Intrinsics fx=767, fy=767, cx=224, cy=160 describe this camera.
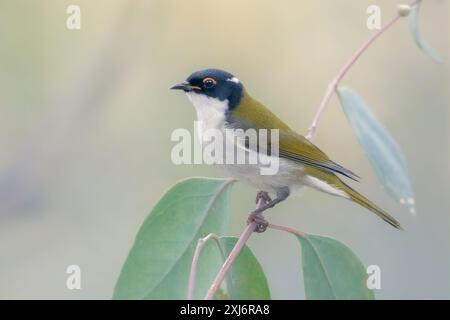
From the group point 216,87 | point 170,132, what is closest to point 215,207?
point 216,87

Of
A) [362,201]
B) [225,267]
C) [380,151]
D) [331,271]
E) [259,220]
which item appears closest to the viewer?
[225,267]

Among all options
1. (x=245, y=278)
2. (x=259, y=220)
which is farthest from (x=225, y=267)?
(x=259, y=220)

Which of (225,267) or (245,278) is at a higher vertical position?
(225,267)

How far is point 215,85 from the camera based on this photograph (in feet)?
10.4

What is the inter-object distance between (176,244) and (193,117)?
2194 mm

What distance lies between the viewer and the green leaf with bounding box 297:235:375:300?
2354 mm

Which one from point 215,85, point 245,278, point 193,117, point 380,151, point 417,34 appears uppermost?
point 417,34

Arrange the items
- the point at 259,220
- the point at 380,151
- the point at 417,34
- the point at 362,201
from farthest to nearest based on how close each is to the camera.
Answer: the point at 362,201
the point at 259,220
the point at 417,34
the point at 380,151

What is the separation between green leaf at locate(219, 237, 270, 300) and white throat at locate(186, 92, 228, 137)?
2.82 feet

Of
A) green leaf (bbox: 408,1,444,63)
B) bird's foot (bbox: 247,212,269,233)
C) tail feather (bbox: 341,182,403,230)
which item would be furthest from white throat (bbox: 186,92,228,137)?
green leaf (bbox: 408,1,444,63)

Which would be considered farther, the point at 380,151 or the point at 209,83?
the point at 209,83

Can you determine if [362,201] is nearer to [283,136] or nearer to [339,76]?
[283,136]

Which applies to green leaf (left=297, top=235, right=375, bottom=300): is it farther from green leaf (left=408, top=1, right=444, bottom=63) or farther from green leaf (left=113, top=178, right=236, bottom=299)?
green leaf (left=408, top=1, right=444, bottom=63)

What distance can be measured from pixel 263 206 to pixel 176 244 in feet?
2.51
